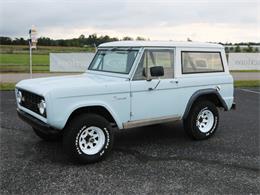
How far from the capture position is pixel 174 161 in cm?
511

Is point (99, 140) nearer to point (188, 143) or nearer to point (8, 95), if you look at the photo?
point (188, 143)

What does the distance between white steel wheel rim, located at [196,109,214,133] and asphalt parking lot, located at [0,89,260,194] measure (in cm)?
26

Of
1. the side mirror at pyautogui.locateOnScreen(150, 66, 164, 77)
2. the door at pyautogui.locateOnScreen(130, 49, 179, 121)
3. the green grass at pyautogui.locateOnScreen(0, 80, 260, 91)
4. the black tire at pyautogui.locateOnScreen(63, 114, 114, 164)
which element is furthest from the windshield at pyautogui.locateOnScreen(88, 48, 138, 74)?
the green grass at pyautogui.locateOnScreen(0, 80, 260, 91)

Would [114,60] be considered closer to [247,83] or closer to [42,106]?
[42,106]

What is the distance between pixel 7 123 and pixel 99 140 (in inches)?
127

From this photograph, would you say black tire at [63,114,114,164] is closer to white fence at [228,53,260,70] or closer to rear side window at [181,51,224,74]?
rear side window at [181,51,224,74]

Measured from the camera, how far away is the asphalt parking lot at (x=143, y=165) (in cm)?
416

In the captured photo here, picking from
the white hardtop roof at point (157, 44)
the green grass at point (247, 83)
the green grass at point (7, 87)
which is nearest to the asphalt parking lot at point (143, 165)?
the white hardtop roof at point (157, 44)

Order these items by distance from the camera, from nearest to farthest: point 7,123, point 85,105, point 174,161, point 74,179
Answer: point 74,179, point 85,105, point 174,161, point 7,123

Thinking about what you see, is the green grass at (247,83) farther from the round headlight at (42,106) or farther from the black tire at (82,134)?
the round headlight at (42,106)

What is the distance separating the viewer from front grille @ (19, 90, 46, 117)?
493 cm

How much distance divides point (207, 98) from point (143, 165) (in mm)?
2315

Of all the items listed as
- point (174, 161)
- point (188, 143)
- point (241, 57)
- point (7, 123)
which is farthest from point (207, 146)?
point (241, 57)

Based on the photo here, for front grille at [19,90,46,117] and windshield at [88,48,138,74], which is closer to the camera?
front grille at [19,90,46,117]
